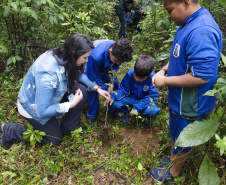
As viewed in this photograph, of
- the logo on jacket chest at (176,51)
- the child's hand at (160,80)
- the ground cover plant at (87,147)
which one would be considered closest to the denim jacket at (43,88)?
the ground cover plant at (87,147)

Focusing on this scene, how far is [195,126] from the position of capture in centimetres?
142

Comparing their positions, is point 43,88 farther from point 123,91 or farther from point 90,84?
point 123,91

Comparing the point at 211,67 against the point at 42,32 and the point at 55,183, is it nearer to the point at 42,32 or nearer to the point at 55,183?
the point at 55,183

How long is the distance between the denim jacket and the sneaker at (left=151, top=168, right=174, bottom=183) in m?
1.28

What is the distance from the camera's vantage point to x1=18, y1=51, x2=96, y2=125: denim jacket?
1943 millimetres

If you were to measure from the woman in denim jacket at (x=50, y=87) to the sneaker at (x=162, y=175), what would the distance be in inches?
47.9

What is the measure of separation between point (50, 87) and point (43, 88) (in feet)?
0.24

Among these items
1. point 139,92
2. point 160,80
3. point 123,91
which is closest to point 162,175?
point 160,80

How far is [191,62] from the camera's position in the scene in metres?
1.26

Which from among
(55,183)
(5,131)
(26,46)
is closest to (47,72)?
(5,131)

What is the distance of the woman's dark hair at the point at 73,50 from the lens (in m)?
1.97

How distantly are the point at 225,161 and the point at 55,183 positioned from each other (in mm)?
1943

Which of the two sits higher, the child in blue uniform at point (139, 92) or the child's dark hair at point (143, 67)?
the child's dark hair at point (143, 67)

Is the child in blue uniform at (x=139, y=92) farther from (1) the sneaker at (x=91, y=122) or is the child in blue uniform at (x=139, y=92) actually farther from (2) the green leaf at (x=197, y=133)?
(2) the green leaf at (x=197, y=133)
